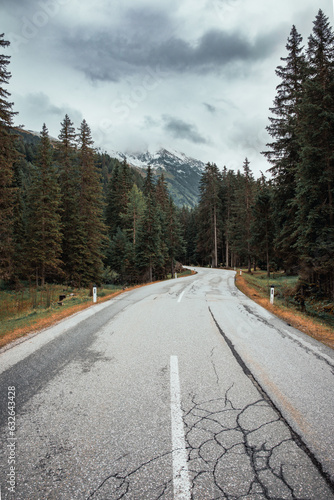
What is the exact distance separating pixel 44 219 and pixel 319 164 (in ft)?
66.9

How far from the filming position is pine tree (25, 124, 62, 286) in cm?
2117

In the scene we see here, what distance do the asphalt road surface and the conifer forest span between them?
9.91 metres

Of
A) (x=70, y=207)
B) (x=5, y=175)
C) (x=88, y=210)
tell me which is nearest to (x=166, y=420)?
(x=5, y=175)

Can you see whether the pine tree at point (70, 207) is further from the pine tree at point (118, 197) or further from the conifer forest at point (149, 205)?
the pine tree at point (118, 197)

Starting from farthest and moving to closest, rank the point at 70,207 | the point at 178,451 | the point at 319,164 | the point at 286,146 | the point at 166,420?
the point at 70,207 → the point at 286,146 → the point at 319,164 → the point at 166,420 → the point at 178,451

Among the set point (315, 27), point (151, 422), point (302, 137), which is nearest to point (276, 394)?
point (151, 422)

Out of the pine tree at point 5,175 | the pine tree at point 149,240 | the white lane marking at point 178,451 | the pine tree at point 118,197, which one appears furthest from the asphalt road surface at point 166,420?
the pine tree at point 118,197

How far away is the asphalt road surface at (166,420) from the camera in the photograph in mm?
2043

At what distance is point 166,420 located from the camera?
284 cm

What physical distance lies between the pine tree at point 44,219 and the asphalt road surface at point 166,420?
17.4m

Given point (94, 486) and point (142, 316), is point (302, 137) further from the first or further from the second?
point (94, 486)

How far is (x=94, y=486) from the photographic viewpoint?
2004mm

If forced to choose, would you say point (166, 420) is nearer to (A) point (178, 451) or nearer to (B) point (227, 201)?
(A) point (178, 451)

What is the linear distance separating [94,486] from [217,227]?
49.8 meters
